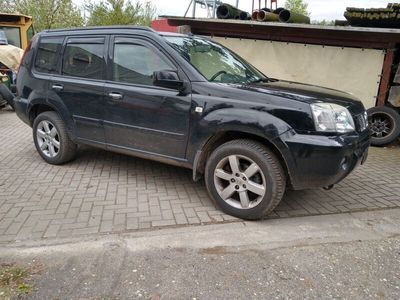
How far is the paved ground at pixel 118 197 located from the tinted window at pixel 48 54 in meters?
1.39

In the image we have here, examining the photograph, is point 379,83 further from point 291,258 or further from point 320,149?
point 291,258

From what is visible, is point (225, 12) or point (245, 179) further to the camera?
point (225, 12)

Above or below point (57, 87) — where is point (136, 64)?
above

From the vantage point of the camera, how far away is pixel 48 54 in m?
5.02

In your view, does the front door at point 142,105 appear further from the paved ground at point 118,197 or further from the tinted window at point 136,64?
the paved ground at point 118,197

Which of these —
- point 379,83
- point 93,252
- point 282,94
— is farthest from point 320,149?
point 379,83

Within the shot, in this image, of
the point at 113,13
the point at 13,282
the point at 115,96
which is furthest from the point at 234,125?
the point at 113,13

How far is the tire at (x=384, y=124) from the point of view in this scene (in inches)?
265

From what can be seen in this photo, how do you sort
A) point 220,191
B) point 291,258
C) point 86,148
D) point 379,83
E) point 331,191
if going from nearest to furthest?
1. point 291,258
2. point 220,191
3. point 331,191
4. point 86,148
5. point 379,83

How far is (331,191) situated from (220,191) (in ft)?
5.32

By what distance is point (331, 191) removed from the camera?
4492 millimetres

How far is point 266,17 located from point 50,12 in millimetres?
19682

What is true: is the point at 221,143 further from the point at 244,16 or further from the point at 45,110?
the point at 244,16

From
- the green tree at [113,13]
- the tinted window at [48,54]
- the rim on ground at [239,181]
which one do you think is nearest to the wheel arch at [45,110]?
the tinted window at [48,54]
